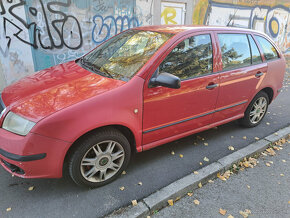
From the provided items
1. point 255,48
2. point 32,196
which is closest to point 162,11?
point 255,48

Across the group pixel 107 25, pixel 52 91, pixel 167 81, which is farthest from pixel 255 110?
pixel 107 25

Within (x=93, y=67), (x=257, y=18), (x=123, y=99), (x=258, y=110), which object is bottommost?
(x=258, y=110)

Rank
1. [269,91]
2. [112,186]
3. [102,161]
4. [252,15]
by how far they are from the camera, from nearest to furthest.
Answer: [102,161] < [112,186] < [269,91] < [252,15]

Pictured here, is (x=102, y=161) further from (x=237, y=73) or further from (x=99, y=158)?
(x=237, y=73)

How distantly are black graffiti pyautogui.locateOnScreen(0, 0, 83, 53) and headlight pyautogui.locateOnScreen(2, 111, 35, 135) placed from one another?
4.49m

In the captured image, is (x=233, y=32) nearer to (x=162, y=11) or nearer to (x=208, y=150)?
(x=208, y=150)

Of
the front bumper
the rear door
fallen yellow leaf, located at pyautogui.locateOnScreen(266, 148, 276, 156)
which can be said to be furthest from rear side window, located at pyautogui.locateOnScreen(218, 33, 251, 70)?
the front bumper

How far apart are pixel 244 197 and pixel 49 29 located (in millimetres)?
6025

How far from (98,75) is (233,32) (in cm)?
213

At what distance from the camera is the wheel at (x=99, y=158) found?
2238 millimetres

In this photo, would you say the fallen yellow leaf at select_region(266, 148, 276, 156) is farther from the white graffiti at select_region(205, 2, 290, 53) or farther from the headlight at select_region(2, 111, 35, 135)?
the white graffiti at select_region(205, 2, 290, 53)

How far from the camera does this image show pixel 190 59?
2840 millimetres

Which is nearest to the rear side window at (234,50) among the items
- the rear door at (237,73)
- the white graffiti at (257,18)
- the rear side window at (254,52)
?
the rear door at (237,73)

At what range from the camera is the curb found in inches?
87.7
